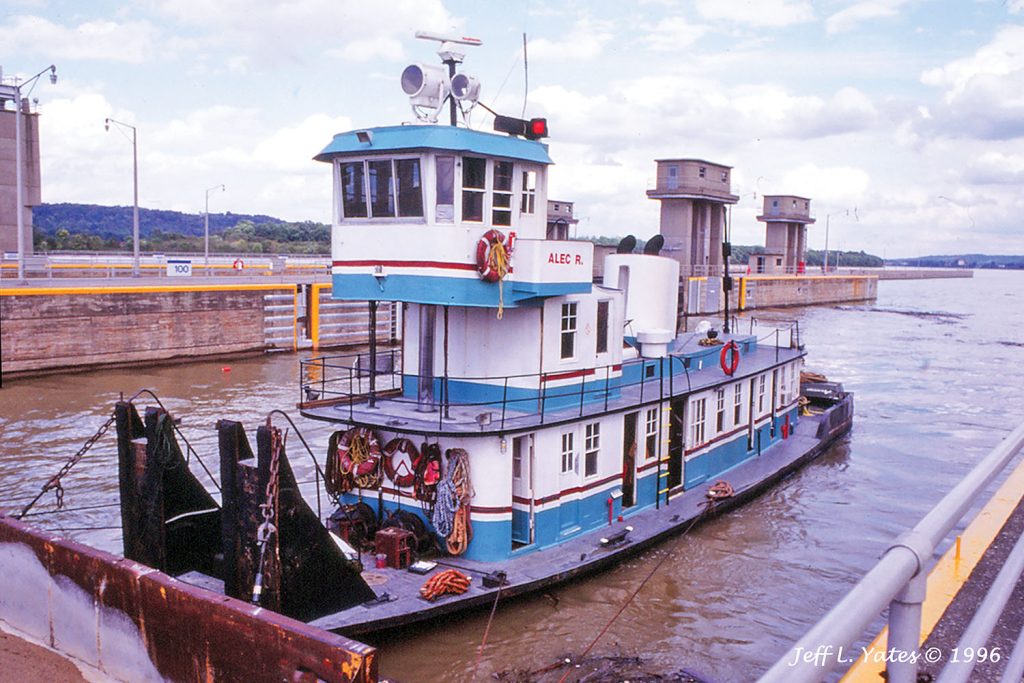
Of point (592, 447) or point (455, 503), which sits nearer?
point (455, 503)

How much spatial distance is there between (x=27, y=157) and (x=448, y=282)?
4751cm

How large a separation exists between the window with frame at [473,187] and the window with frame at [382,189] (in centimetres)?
66

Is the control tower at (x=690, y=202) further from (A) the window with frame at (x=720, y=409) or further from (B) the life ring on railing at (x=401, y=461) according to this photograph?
(B) the life ring on railing at (x=401, y=461)

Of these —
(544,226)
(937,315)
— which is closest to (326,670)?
(544,226)

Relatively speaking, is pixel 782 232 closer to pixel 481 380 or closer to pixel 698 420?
pixel 698 420

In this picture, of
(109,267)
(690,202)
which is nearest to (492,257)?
(109,267)

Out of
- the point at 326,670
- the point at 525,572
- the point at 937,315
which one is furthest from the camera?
the point at 937,315

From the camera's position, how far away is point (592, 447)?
13922 millimetres

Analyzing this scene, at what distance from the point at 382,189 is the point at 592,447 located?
17.2ft

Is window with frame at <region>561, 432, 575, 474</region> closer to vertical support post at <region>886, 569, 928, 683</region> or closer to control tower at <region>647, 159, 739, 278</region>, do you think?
vertical support post at <region>886, 569, 928, 683</region>

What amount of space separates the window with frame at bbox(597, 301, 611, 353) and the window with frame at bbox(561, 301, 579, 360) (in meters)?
0.69

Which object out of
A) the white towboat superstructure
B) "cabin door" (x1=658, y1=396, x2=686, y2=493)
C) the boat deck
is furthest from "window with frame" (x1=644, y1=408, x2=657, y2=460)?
the boat deck

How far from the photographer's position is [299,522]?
9672mm

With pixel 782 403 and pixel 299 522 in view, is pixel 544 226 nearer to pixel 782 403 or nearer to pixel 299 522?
pixel 299 522
